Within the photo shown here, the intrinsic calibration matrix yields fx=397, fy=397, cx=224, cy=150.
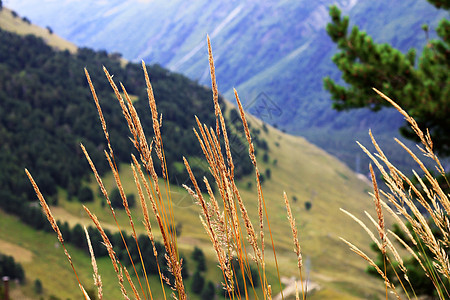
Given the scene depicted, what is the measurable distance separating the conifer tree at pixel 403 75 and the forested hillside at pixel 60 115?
1611 inches

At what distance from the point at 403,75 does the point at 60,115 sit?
76997 millimetres

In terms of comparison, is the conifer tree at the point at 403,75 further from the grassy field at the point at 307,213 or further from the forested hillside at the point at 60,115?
the forested hillside at the point at 60,115

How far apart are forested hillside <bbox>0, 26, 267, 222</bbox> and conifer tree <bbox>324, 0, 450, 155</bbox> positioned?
40.9 meters

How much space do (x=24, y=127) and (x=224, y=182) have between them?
7608cm

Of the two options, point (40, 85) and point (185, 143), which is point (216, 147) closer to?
point (185, 143)

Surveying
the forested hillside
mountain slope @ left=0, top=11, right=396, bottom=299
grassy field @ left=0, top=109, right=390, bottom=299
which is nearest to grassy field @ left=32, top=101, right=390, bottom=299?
grassy field @ left=0, top=109, right=390, bottom=299

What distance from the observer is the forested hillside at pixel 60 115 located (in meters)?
61.5

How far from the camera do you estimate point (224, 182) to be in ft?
5.40

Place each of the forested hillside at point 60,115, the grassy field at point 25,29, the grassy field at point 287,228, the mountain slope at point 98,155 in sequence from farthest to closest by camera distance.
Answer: the grassy field at point 25,29 < the forested hillside at point 60,115 < the mountain slope at point 98,155 < the grassy field at point 287,228

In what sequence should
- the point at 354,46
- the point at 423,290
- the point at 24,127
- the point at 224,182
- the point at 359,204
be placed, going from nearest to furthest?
the point at 224,182 < the point at 423,290 < the point at 354,46 < the point at 24,127 < the point at 359,204

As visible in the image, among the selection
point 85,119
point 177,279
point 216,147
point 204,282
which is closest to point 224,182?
point 216,147

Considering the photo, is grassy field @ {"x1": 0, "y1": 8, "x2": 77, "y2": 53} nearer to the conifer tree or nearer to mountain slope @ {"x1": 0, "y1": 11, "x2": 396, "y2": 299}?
mountain slope @ {"x1": 0, "y1": 11, "x2": 396, "y2": 299}

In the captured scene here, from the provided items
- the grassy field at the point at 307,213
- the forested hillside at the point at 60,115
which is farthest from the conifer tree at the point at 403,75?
the forested hillside at the point at 60,115

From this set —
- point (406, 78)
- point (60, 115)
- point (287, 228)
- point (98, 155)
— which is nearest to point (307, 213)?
point (287, 228)
